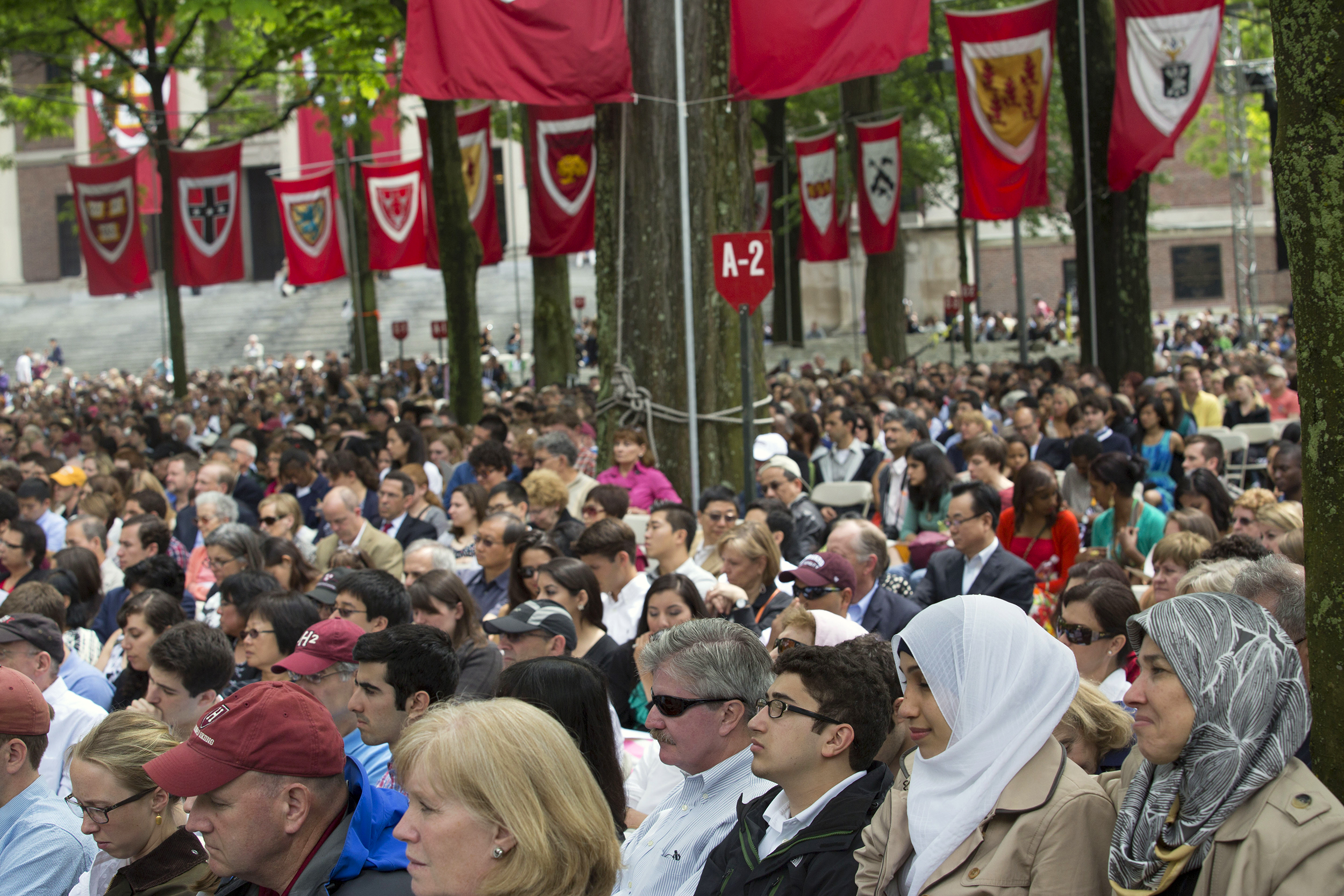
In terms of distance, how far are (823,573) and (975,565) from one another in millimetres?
1737

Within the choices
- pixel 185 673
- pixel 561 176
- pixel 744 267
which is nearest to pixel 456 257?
pixel 561 176

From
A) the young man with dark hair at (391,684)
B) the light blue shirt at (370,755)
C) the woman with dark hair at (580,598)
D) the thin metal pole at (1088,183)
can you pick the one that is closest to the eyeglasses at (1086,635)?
the woman with dark hair at (580,598)

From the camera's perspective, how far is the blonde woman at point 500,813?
2684 mm

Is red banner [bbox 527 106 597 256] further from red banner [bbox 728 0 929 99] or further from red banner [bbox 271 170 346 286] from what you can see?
red banner [bbox 271 170 346 286]

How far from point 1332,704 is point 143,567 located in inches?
253

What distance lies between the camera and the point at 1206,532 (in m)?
6.71

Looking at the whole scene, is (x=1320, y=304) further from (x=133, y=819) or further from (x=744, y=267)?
(x=744, y=267)

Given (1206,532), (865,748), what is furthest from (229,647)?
(1206,532)

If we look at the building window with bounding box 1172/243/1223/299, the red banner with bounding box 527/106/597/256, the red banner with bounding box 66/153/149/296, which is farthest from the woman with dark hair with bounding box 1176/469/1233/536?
the building window with bounding box 1172/243/1223/299

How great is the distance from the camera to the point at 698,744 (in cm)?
396

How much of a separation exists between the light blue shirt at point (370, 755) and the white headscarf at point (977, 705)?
245cm

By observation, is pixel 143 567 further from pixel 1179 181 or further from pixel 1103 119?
pixel 1179 181

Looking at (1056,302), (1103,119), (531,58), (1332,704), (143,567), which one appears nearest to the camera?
(1332,704)

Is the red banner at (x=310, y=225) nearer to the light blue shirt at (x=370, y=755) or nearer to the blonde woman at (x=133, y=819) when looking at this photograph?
the light blue shirt at (x=370, y=755)
